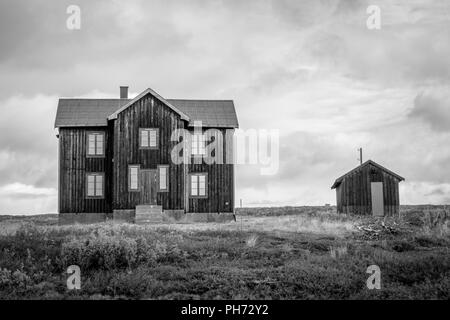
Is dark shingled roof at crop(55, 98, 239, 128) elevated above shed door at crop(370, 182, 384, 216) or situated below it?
above

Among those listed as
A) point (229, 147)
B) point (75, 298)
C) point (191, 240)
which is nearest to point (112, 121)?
point (229, 147)

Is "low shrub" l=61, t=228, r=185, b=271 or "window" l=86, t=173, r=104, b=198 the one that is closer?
"low shrub" l=61, t=228, r=185, b=271

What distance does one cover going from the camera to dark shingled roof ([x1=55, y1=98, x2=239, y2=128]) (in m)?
36.9

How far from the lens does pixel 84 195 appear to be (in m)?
36.4

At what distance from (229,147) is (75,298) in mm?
24126

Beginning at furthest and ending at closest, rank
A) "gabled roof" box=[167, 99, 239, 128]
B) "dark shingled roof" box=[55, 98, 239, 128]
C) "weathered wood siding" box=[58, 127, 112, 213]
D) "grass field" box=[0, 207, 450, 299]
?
"gabled roof" box=[167, 99, 239, 128] < "dark shingled roof" box=[55, 98, 239, 128] < "weathered wood siding" box=[58, 127, 112, 213] < "grass field" box=[0, 207, 450, 299]

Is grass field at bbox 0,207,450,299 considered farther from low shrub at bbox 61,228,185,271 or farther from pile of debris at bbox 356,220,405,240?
pile of debris at bbox 356,220,405,240

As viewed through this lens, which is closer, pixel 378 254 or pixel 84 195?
pixel 378 254

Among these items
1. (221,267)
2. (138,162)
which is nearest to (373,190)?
(138,162)

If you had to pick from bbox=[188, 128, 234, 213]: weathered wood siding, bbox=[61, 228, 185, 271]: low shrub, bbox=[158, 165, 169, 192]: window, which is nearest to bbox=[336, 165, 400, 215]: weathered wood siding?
bbox=[188, 128, 234, 213]: weathered wood siding

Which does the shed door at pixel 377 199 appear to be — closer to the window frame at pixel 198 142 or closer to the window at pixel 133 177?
the window frame at pixel 198 142

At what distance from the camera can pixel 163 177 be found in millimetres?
35375

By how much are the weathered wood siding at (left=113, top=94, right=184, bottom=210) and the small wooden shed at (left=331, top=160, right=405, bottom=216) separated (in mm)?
12197
